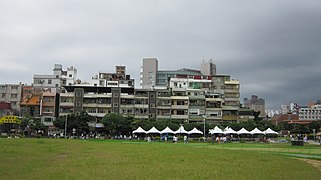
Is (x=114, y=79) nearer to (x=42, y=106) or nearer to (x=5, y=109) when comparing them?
(x=42, y=106)

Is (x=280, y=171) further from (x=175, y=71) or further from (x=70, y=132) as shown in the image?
(x=175, y=71)

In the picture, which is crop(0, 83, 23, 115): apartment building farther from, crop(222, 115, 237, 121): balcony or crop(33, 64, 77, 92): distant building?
crop(222, 115, 237, 121): balcony

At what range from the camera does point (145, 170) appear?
70.6 ft

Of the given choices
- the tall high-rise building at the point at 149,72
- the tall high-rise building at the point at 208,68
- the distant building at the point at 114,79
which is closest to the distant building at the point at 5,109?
the distant building at the point at 114,79

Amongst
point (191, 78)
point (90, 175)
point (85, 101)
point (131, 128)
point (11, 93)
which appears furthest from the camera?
point (191, 78)

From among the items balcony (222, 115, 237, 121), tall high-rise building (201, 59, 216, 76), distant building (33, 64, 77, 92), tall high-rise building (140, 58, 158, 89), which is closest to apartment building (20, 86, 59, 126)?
distant building (33, 64, 77, 92)

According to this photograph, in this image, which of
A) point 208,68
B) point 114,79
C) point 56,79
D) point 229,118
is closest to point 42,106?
point 56,79

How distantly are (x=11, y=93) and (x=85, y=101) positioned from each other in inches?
1141

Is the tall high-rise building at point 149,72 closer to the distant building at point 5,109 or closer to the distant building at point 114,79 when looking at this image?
the distant building at point 114,79

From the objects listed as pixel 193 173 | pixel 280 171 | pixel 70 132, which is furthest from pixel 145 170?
pixel 70 132

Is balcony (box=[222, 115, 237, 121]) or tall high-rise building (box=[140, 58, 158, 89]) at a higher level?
tall high-rise building (box=[140, 58, 158, 89])

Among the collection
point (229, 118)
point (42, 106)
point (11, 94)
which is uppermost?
point (11, 94)

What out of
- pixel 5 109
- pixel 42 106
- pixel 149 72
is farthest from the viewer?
pixel 149 72

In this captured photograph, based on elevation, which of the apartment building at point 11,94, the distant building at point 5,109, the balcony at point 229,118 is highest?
the apartment building at point 11,94
